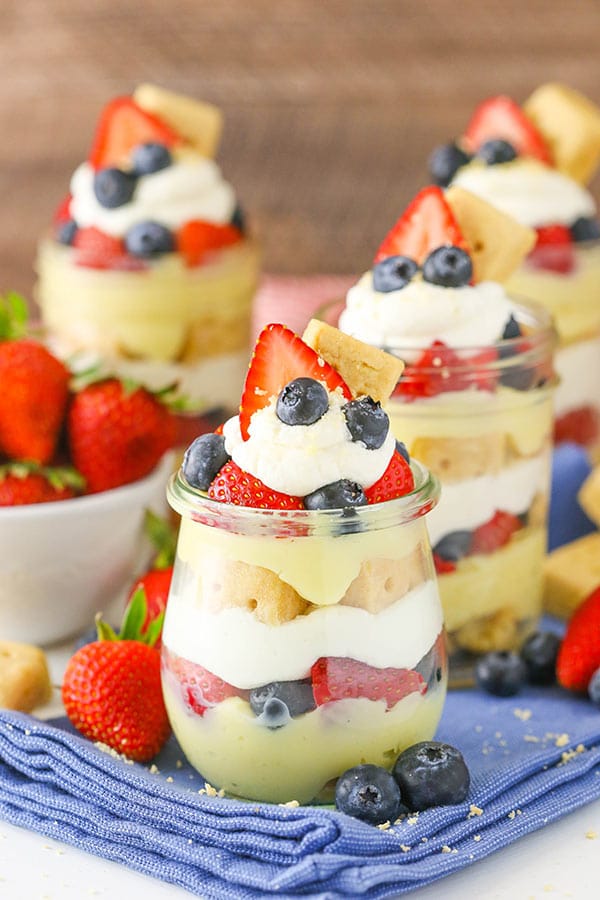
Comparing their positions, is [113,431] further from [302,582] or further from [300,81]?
[300,81]

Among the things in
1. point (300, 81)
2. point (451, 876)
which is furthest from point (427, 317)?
point (300, 81)

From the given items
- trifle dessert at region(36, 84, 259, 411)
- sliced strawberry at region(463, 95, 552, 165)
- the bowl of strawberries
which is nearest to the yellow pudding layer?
trifle dessert at region(36, 84, 259, 411)

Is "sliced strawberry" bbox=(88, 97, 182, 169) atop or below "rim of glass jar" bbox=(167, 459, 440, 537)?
below

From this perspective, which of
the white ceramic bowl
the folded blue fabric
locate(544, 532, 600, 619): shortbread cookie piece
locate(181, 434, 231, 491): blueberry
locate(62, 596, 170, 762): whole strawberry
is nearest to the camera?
the folded blue fabric

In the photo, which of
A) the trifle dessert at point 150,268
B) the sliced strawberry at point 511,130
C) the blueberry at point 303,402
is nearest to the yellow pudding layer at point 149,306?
the trifle dessert at point 150,268

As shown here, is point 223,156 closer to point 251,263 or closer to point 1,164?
point 1,164

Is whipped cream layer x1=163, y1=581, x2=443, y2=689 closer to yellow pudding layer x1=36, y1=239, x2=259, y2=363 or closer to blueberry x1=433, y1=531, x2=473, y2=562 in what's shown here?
blueberry x1=433, y1=531, x2=473, y2=562
